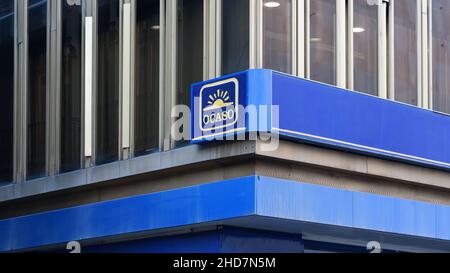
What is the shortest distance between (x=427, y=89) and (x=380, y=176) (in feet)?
8.55

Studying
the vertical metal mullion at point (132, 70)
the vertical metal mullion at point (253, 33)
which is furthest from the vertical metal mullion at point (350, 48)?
the vertical metal mullion at point (132, 70)

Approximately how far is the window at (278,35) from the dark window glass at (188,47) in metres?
1.32

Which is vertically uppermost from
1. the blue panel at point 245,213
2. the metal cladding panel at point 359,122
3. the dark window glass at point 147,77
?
the dark window glass at point 147,77

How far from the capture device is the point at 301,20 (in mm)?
18641

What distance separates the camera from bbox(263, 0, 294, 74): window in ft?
59.6

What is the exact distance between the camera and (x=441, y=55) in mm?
21266

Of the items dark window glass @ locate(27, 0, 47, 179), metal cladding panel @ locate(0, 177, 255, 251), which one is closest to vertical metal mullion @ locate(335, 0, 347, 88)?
metal cladding panel @ locate(0, 177, 255, 251)

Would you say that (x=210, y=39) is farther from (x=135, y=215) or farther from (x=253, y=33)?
(x=135, y=215)

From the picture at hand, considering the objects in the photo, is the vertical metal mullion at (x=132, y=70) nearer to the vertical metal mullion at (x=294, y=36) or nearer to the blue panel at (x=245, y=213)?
the blue panel at (x=245, y=213)

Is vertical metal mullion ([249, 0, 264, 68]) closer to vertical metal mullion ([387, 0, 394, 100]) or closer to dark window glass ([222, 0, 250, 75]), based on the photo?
dark window glass ([222, 0, 250, 75])

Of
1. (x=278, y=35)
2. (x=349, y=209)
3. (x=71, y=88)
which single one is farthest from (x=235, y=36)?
(x=71, y=88)

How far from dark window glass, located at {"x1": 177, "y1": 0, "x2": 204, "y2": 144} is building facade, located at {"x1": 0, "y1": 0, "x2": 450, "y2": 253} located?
30 millimetres

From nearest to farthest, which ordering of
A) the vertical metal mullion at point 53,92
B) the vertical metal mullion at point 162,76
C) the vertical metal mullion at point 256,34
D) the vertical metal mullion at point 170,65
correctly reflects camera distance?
1. the vertical metal mullion at point 256,34
2. the vertical metal mullion at point 170,65
3. the vertical metal mullion at point 162,76
4. the vertical metal mullion at point 53,92

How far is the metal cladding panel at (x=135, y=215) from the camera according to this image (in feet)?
57.4
